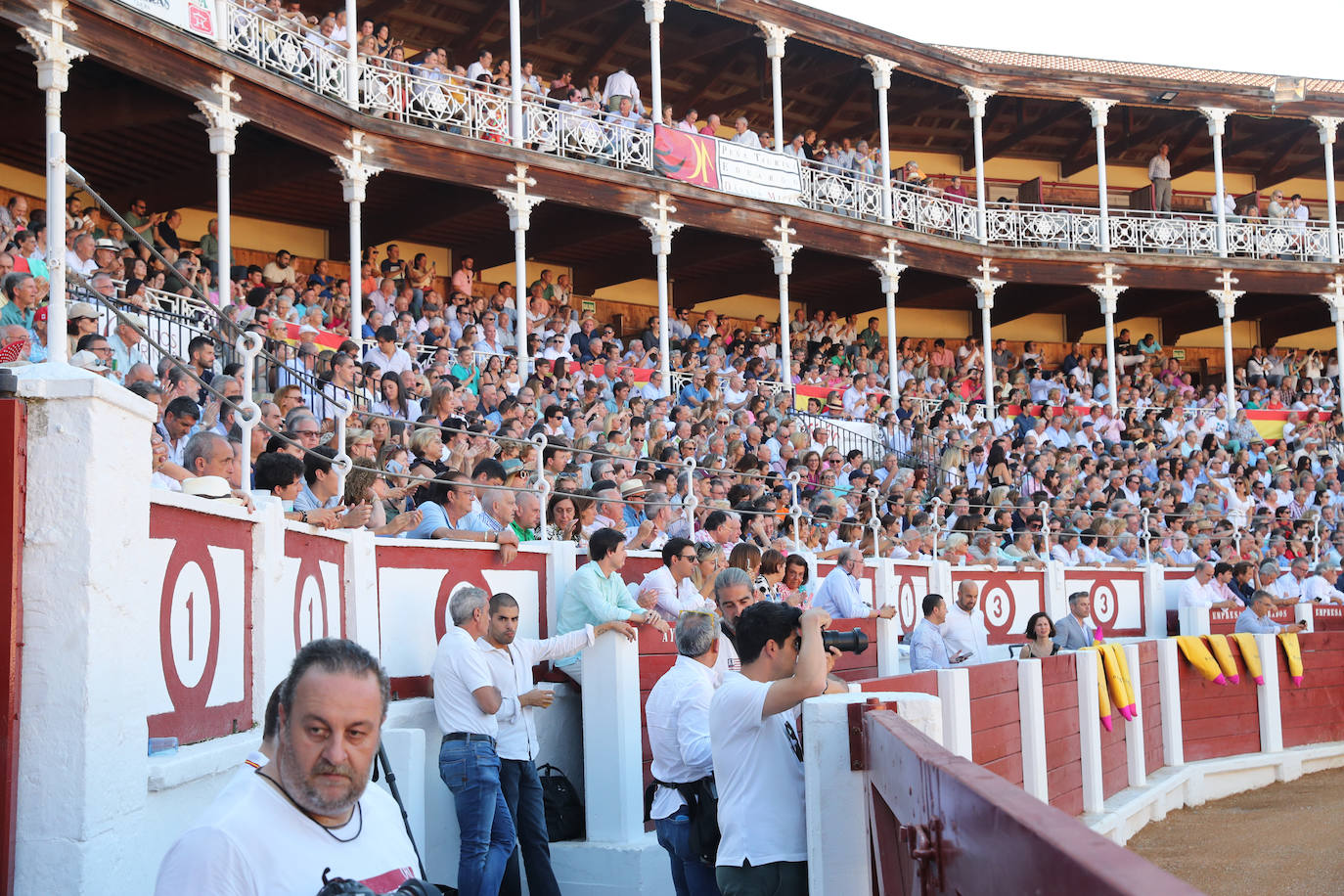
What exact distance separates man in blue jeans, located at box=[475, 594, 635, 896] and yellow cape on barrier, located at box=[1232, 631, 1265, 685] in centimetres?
870

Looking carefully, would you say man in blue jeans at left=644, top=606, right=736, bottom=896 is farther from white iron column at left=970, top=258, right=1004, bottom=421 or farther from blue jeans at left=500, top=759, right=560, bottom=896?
white iron column at left=970, top=258, right=1004, bottom=421

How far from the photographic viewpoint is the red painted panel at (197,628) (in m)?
3.85

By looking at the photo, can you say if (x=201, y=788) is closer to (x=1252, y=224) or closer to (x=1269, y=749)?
(x=1269, y=749)

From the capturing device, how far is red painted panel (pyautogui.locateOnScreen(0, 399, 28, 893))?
3.04 meters

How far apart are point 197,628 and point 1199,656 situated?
34.2 ft

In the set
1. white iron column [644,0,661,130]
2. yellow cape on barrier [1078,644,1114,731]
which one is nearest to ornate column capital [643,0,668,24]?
white iron column [644,0,661,130]

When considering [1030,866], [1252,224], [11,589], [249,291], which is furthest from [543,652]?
[1252,224]

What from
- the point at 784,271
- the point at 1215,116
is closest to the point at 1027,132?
the point at 1215,116

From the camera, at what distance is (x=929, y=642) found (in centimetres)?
971

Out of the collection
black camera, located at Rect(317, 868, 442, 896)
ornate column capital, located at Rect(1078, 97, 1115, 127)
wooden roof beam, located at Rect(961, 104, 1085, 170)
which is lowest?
black camera, located at Rect(317, 868, 442, 896)

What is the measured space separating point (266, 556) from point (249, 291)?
9568mm

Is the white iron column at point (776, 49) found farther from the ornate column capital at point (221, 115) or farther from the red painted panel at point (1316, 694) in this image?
the red painted panel at point (1316, 694)

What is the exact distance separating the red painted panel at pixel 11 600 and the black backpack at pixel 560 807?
13.9 ft

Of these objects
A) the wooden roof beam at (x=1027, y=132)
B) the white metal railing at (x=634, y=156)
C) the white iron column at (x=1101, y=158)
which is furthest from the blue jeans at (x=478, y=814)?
the wooden roof beam at (x=1027, y=132)
